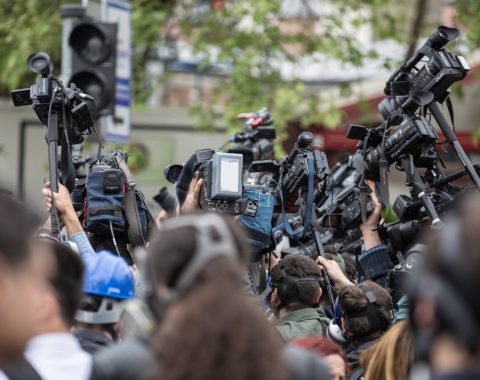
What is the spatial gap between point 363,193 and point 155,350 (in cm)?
397

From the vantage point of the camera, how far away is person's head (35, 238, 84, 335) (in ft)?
9.11

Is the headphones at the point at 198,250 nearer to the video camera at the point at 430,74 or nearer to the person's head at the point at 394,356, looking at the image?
the person's head at the point at 394,356

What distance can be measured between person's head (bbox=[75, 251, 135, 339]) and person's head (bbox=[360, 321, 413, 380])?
0.90m

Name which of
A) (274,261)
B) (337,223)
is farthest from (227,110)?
(274,261)

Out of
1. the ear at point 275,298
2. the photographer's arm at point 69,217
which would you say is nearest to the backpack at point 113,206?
the photographer's arm at point 69,217

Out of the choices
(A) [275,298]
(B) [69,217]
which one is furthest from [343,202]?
(B) [69,217]

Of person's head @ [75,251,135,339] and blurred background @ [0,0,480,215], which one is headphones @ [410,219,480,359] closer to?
person's head @ [75,251,135,339]

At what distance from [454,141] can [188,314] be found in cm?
350

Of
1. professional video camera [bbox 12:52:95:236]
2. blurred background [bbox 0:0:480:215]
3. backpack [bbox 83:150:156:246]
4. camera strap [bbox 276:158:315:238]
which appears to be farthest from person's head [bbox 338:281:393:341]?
blurred background [bbox 0:0:480:215]

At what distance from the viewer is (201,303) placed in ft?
7.70

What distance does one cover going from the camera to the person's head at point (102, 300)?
3.25 metres

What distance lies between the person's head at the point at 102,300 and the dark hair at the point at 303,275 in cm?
195

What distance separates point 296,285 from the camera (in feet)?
16.9

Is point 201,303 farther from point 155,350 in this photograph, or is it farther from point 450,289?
point 450,289
